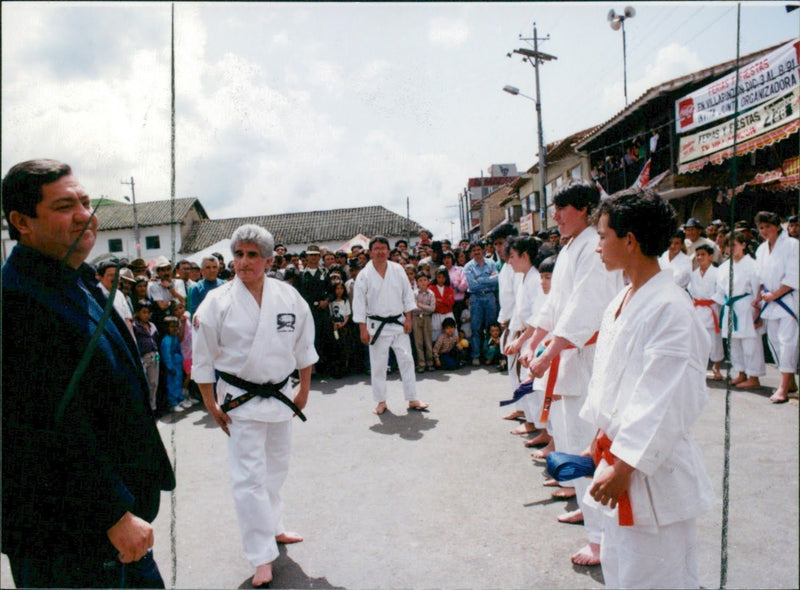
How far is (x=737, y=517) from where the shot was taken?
3066 mm

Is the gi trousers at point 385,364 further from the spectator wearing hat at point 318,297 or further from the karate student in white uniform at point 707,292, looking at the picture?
the karate student in white uniform at point 707,292

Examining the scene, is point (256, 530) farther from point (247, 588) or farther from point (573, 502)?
point (573, 502)

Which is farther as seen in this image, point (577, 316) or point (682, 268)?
point (682, 268)

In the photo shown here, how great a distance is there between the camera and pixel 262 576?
2750 mm

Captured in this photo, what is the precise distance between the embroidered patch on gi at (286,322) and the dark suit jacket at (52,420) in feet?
4.59

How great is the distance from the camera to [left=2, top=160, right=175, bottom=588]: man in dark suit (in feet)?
4.53

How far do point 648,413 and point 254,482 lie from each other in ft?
6.77

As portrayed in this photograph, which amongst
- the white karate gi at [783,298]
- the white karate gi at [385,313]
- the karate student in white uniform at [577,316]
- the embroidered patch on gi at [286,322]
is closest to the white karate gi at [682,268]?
the white karate gi at [783,298]

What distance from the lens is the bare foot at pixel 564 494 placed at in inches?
140

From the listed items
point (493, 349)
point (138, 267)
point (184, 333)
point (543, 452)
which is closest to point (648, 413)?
point (543, 452)

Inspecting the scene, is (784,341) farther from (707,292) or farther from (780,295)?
(707,292)

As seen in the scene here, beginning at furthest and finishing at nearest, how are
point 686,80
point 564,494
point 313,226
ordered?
point 313,226 < point 686,80 < point 564,494

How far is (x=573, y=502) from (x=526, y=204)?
29291mm

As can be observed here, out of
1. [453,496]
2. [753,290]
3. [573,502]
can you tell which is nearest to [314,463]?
[453,496]
